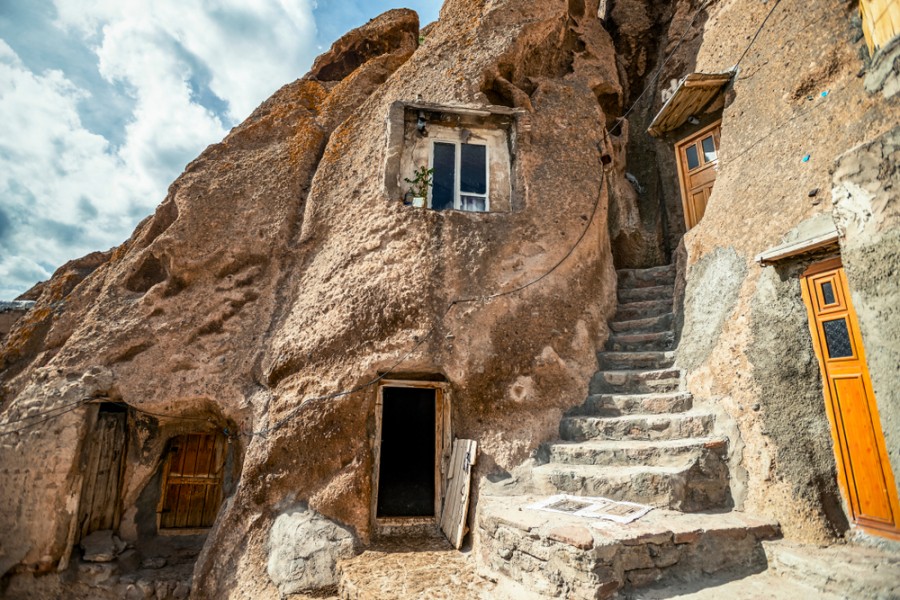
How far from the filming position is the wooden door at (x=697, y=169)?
7371 mm

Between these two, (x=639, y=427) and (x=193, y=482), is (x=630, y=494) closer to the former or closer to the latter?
(x=639, y=427)

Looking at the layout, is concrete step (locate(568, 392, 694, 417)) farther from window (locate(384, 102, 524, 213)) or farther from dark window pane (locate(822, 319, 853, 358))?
window (locate(384, 102, 524, 213))

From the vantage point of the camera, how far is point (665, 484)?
412 cm

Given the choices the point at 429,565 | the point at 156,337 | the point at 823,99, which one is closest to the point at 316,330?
the point at 156,337

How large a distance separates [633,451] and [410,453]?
5.61 meters

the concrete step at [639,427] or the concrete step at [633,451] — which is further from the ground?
the concrete step at [639,427]

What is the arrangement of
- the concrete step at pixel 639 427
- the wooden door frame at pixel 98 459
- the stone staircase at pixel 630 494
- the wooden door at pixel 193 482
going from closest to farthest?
the stone staircase at pixel 630 494 → the concrete step at pixel 639 427 → the wooden door frame at pixel 98 459 → the wooden door at pixel 193 482

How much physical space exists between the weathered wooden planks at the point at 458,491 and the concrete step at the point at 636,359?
204 centimetres

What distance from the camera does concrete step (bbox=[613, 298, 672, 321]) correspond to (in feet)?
21.7

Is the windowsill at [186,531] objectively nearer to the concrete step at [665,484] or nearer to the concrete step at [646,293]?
the concrete step at [665,484]

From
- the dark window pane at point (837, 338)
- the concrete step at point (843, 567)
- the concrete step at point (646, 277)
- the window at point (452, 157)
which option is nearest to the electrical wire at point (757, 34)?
the concrete step at point (646, 277)

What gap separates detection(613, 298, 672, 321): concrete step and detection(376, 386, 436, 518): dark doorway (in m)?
3.56

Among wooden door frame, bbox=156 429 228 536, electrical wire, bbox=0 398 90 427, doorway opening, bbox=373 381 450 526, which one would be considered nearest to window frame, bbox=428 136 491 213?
doorway opening, bbox=373 381 450 526

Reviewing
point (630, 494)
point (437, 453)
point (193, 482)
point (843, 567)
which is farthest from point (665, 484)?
point (193, 482)
